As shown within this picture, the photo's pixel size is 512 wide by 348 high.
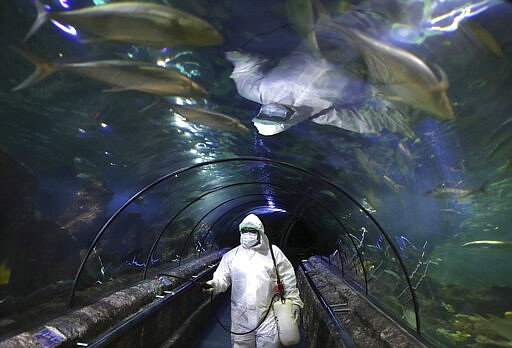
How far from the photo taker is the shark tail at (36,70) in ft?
11.7

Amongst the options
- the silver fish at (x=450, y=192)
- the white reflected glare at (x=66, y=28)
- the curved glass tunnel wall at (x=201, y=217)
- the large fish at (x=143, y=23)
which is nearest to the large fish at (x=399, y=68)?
the large fish at (x=143, y=23)

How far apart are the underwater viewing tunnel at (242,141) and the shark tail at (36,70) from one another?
0.03m

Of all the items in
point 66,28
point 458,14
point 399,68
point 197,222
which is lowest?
point 197,222

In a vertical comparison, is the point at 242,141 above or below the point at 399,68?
above

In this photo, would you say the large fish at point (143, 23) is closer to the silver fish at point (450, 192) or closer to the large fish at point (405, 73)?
the large fish at point (405, 73)

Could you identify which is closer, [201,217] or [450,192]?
[450,192]

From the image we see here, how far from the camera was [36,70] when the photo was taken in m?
4.11

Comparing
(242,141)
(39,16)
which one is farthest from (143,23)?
(242,141)

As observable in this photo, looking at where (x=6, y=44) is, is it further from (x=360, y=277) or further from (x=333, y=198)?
(x=360, y=277)

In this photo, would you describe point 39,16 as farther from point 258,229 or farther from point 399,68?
point 399,68

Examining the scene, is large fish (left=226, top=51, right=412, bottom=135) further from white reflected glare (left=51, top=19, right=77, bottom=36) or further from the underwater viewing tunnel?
white reflected glare (left=51, top=19, right=77, bottom=36)

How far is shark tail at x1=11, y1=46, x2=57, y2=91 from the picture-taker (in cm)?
357

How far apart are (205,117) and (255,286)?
2444 mm

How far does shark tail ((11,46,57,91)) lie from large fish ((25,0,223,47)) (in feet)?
2.12
